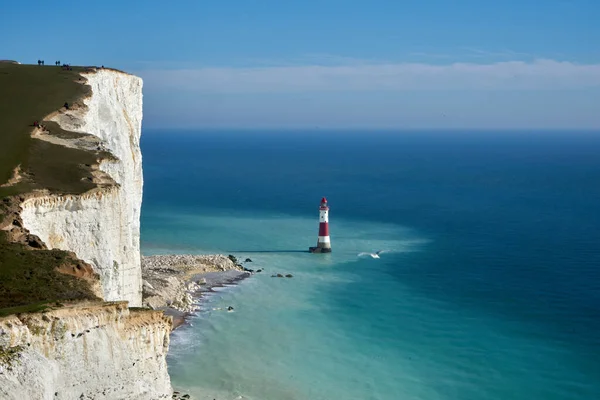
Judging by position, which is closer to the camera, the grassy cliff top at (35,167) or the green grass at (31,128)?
the grassy cliff top at (35,167)

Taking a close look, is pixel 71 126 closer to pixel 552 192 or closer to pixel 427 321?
pixel 427 321

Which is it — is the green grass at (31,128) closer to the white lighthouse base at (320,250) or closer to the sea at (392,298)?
the sea at (392,298)

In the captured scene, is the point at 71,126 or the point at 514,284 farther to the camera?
the point at 514,284

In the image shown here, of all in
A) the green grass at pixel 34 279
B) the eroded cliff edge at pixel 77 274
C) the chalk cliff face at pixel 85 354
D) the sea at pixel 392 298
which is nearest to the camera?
the chalk cliff face at pixel 85 354

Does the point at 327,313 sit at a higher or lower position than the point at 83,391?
lower

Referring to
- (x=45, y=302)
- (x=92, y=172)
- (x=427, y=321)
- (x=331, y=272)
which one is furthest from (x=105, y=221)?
(x=331, y=272)

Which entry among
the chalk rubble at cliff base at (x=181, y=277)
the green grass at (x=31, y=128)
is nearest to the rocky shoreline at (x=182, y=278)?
the chalk rubble at cliff base at (x=181, y=277)
